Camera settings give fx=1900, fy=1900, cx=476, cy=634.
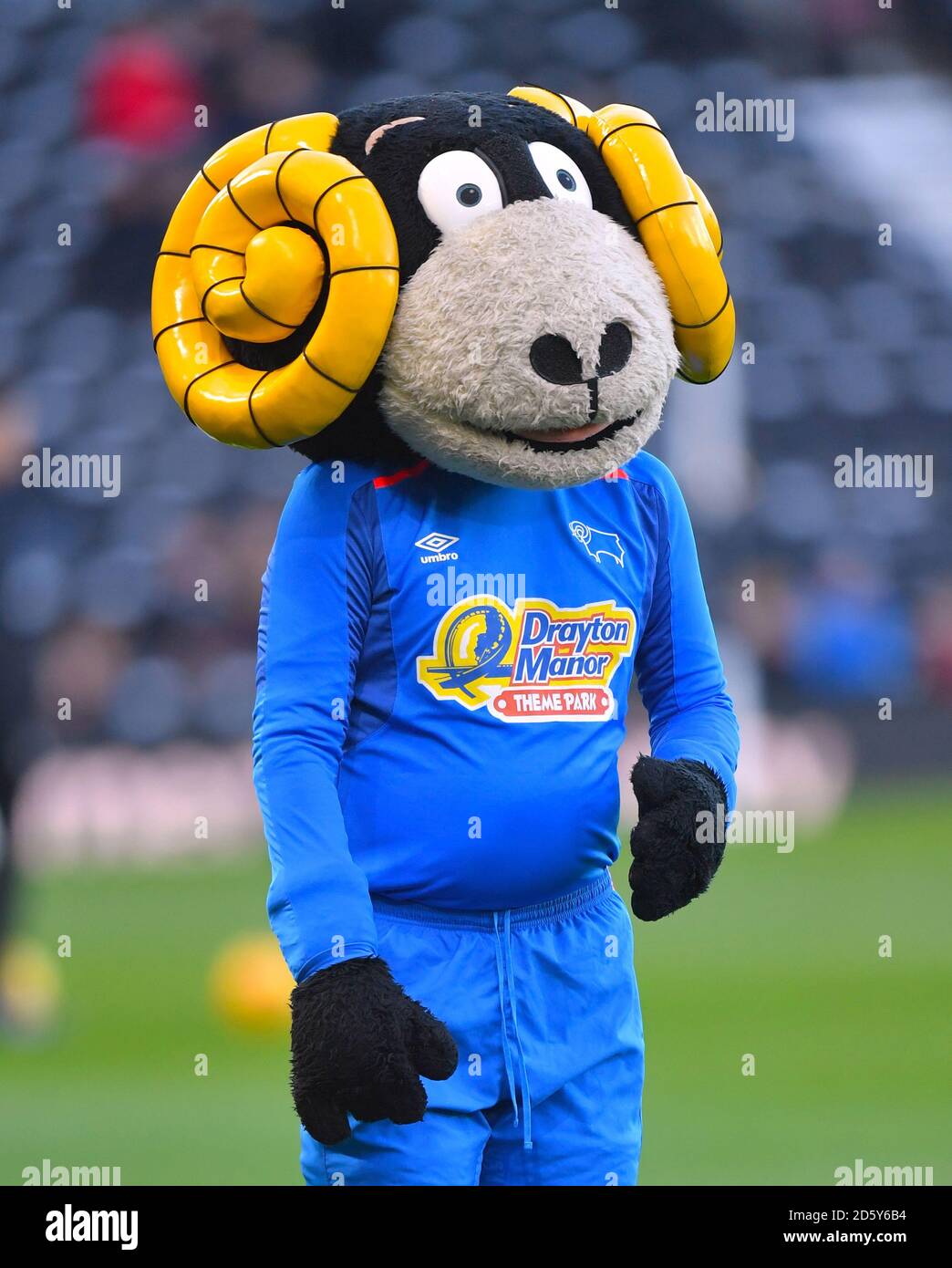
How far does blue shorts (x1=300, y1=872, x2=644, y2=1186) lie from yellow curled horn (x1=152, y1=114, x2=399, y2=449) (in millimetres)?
444

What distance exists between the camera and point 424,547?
164 cm

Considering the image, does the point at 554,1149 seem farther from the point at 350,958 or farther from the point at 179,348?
the point at 179,348

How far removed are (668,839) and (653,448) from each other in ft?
16.8

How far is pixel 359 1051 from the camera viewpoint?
147 centimetres


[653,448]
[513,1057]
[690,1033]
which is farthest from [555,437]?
[653,448]

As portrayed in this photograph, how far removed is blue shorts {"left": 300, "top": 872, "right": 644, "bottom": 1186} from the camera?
1592 millimetres

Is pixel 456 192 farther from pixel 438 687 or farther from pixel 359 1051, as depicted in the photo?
pixel 359 1051

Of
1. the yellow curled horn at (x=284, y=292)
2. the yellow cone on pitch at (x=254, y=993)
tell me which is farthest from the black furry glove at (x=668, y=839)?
the yellow cone on pitch at (x=254, y=993)

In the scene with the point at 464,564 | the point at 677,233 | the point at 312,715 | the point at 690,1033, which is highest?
the point at 677,233

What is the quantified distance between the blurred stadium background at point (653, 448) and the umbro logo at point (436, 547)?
2.82 meters

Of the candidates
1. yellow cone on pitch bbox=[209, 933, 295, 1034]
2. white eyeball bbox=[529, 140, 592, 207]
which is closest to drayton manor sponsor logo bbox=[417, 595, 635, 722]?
white eyeball bbox=[529, 140, 592, 207]

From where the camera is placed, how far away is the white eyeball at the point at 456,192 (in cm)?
162

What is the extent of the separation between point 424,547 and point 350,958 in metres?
0.36
